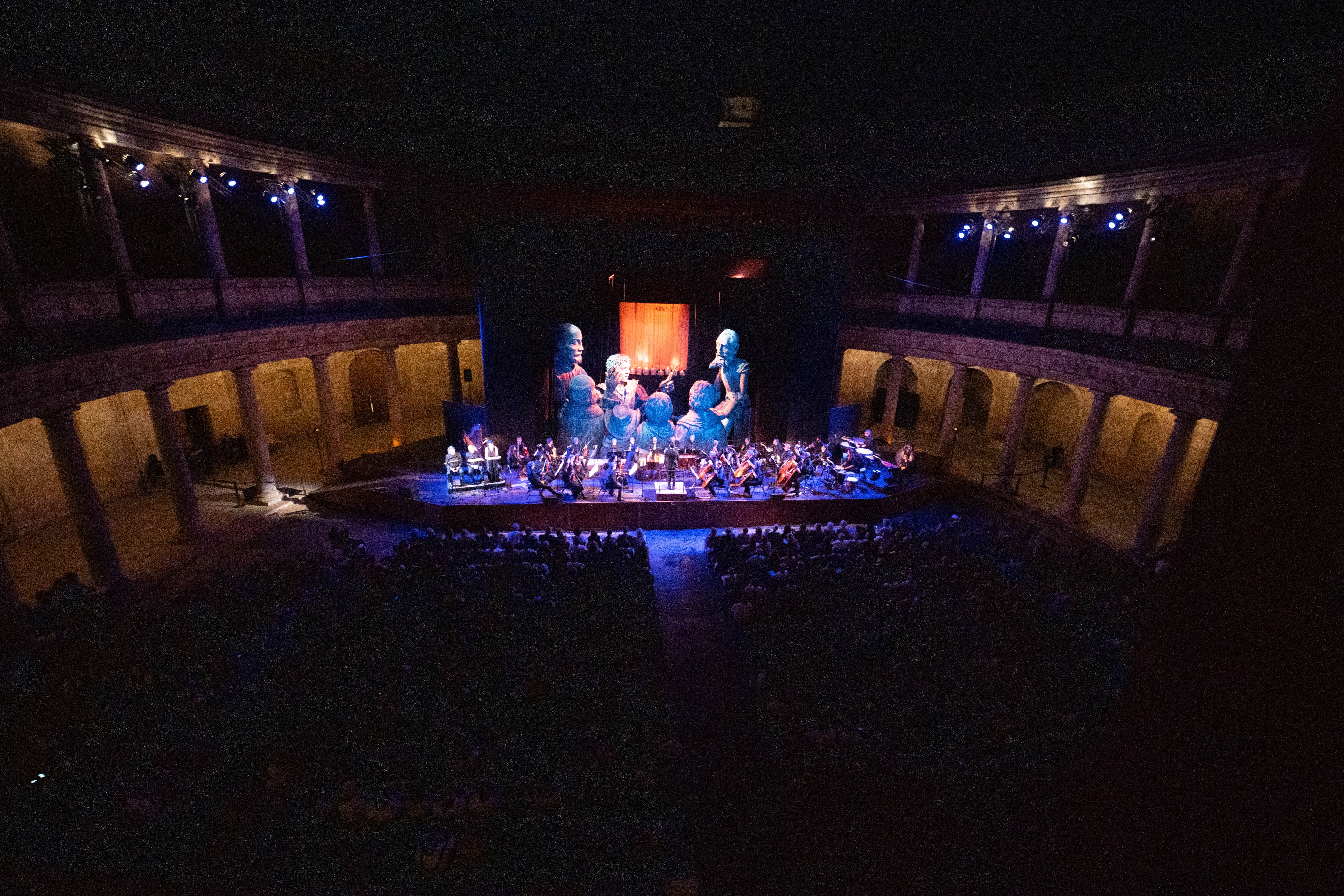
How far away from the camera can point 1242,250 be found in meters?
12.3

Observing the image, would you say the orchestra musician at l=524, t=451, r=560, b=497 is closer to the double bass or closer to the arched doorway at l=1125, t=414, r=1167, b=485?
the double bass

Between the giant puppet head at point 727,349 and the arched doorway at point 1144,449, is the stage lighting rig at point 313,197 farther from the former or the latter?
the arched doorway at point 1144,449

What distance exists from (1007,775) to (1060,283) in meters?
16.4

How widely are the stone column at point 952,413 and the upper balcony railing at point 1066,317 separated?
5.40 ft

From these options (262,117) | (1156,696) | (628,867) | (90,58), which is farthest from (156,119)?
(1156,696)

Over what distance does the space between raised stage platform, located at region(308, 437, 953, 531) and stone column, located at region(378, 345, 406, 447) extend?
3.60m

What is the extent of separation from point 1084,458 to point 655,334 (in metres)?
12.2

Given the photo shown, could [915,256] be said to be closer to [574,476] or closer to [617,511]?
[617,511]

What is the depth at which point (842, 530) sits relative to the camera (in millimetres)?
12578

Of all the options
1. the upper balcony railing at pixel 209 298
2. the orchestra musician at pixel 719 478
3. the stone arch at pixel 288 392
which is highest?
the upper balcony railing at pixel 209 298

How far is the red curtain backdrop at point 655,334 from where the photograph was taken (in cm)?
1762

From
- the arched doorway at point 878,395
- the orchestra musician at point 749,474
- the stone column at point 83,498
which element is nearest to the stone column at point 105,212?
the stone column at point 83,498

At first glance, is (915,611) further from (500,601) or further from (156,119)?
(156,119)

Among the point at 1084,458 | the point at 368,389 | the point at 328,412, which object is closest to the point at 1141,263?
the point at 1084,458
